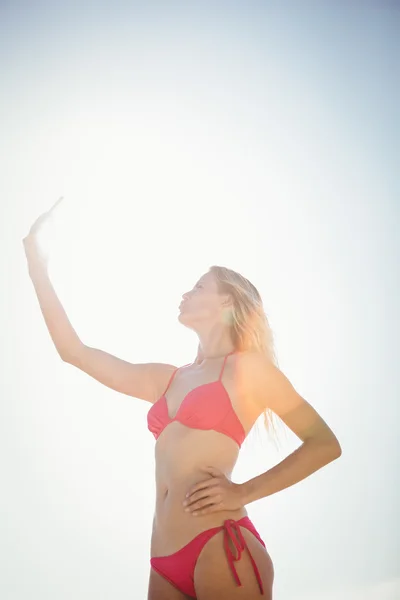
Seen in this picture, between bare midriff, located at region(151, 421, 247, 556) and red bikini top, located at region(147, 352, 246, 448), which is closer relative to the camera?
bare midriff, located at region(151, 421, 247, 556)

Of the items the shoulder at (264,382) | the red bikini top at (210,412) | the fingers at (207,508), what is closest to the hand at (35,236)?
the red bikini top at (210,412)

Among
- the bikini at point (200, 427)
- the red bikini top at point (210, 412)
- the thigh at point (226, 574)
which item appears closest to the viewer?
the thigh at point (226, 574)

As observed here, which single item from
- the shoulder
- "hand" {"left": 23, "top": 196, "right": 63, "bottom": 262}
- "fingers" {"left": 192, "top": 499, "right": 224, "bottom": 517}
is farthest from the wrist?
"hand" {"left": 23, "top": 196, "right": 63, "bottom": 262}

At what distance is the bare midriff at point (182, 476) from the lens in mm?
2105

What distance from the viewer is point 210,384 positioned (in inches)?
94.2

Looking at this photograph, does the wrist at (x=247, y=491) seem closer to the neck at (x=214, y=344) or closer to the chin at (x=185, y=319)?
the neck at (x=214, y=344)

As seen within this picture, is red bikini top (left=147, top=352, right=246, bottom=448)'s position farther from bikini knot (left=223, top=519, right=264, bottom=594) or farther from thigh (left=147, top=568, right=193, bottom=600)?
thigh (left=147, top=568, right=193, bottom=600)

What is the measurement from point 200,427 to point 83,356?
0.75 metres

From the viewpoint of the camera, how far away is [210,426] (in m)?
2.27

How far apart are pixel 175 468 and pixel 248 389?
481mm

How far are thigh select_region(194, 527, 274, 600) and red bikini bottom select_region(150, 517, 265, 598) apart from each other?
16 mm

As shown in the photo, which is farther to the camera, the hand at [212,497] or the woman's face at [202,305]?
the woman's face at [202,305]

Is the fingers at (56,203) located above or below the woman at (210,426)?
above

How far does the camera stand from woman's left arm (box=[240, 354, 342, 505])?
2166 mm
